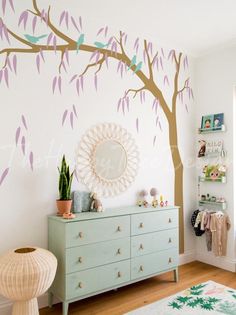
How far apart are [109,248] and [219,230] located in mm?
1622

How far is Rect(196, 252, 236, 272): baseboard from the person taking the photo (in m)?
3.60

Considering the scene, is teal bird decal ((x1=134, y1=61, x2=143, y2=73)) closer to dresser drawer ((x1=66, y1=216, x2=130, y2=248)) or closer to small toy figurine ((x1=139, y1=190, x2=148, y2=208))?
small toy figurine ((x1=139, y1=190, x2=148, y2=208))

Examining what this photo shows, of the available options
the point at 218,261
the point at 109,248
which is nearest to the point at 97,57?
the point at 109,248

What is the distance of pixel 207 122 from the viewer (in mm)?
3912

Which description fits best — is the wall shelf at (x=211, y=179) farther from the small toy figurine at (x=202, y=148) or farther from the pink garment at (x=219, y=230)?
the pink garment at (x=219, y=230)

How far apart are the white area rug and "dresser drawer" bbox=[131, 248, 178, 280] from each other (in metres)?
0.31

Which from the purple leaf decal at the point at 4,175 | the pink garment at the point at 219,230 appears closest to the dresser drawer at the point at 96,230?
the purple leaf decal at the point at 4,175

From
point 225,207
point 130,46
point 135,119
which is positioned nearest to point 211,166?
point 225,207

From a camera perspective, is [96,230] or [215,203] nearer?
[96,230]

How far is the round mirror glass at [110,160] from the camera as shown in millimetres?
3080

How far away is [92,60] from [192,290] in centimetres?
264

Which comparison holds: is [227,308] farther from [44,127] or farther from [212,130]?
[44,127]

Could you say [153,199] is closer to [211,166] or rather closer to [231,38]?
[211,166]

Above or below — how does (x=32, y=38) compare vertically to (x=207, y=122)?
above
